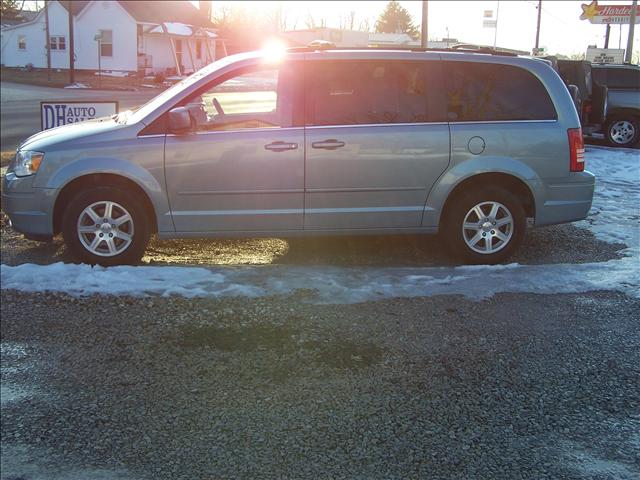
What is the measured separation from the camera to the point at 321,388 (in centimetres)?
388

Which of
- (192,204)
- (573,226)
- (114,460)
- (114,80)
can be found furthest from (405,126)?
(114,80)

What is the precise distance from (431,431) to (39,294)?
11.1 ft

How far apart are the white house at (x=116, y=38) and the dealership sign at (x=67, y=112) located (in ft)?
119

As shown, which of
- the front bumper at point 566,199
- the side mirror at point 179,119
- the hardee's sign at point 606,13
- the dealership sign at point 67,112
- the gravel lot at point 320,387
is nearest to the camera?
the gravel lot at point 320,387

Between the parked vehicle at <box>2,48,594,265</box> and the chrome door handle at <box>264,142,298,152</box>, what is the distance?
0.01m

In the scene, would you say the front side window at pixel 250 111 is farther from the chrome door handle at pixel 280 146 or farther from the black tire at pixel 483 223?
the black tire at pixel 483 223

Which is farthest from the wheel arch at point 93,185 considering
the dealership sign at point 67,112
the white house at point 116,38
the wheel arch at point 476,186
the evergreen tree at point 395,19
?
the evergreen tree at point 395,19

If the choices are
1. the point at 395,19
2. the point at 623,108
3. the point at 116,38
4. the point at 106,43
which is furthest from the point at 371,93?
the point at 395,19

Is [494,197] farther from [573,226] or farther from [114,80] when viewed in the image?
[114,80]

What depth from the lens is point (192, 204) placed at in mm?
5988

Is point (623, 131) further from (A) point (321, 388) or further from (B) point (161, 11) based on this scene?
(B) point (161, 11)

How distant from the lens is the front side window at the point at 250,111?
604 centimetres

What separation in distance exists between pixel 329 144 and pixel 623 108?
10.7 m

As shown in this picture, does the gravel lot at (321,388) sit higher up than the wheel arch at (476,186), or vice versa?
the wheel arch at (476,186)
